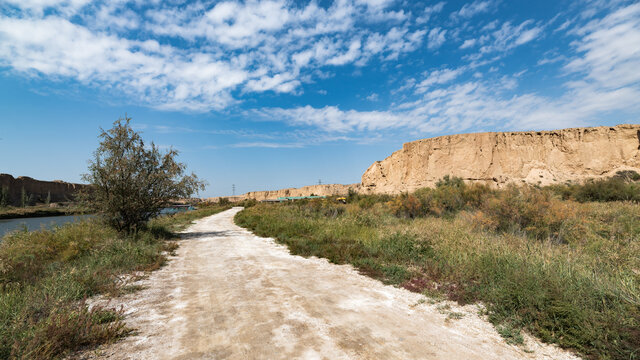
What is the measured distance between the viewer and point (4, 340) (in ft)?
10.3

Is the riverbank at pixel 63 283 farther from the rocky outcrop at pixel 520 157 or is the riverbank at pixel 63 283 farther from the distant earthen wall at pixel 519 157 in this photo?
the distant earthen wall at pixel 519 157

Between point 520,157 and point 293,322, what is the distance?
53201mm

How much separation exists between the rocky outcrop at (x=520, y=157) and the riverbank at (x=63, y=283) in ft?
152

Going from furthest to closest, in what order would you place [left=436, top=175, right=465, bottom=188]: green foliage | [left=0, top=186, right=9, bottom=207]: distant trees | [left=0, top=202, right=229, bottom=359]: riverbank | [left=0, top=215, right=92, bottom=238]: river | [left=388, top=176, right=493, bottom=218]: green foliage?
[left=0, top=186, right=9, bottom=207]: distant trees, [left=436, top=175, right=465, bottom=188]: green foliage, [left=388, top=176, right=493, bottom=218]: green foliage, [left=0, top=215, right=92, bottom=238]: river, [left=0, top=202, right=229, bottom=359]: riverbank

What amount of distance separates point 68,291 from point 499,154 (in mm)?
54860

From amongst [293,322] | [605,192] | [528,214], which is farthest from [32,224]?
[605,192]

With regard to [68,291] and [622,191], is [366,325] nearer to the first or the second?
[68,291]

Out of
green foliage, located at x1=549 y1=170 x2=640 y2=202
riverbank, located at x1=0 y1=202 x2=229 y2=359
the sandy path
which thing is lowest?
the sandy path

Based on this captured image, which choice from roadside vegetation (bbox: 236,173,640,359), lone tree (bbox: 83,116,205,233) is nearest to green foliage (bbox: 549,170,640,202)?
roadside vegetation (bbox: 236,173,640,359)

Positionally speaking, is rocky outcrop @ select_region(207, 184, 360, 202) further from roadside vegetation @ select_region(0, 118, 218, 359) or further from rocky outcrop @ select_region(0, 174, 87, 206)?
roadside vegetation @ select_region(0, 118, 218, 359)

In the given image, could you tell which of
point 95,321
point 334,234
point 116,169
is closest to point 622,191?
point 334,234

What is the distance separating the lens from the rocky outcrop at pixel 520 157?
39.4 meters

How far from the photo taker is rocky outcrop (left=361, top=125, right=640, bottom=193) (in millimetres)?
39375

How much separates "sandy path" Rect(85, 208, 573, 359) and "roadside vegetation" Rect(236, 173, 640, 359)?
1.55 ft
